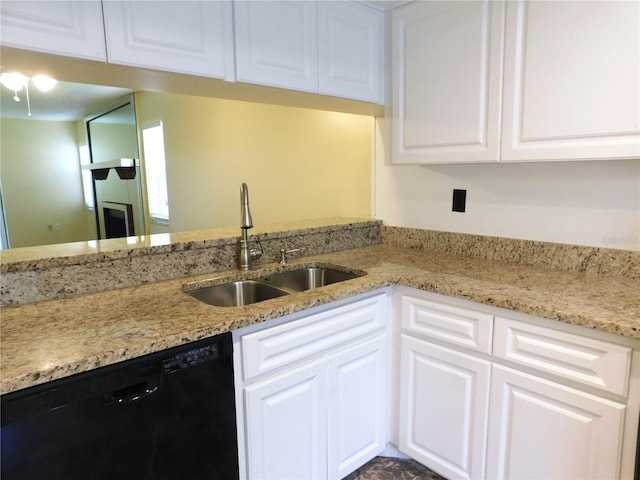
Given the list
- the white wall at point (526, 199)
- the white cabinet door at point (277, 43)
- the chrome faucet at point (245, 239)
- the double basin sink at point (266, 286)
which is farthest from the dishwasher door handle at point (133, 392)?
the white wall at point (526, 199)

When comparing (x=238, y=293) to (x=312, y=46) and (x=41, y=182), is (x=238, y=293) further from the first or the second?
(x=41, y=182)

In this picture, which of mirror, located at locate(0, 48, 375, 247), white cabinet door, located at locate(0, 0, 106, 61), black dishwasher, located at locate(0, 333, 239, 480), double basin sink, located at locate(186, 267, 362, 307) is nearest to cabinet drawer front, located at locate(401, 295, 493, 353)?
double basin sink, located at locate(186, 267, 362, 307)

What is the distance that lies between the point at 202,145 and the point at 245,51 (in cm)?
261

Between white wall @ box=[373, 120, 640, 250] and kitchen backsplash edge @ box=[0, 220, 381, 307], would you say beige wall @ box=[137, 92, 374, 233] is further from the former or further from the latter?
kitchen backsplash edge @ box=[0, 220, 381, 307]

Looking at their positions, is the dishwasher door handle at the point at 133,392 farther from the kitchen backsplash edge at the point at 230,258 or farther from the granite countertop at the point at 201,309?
the kitchen backsplash edge at the point at 230,258

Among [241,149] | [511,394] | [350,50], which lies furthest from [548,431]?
[241,149]

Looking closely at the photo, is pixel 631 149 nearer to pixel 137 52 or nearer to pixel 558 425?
pixel 558 425

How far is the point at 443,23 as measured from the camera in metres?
1.65

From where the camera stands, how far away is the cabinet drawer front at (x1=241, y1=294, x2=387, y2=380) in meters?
1.25

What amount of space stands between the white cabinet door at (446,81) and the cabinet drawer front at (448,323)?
0.63 m

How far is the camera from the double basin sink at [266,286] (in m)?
1.64

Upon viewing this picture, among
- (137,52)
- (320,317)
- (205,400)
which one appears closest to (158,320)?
(205,400)

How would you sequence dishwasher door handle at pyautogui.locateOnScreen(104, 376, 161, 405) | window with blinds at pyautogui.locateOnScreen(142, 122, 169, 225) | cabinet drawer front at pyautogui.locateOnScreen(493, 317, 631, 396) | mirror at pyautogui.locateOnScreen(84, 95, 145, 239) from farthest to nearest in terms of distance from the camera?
1. mirror at pyautogui.locateOnScreen(84, 95, 145, 239)
2. window with blinds at pyautogui.locateOnScreen(142, 122, 169, 225)
3. cabinet drawer front at pyautogui.locateOnScreen(493, 317, 631, 396)
4. dishwasher door handle at pyautogui.locateOnScreen(104, 376, 161, 405)

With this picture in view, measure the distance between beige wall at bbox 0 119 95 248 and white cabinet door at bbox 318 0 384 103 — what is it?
21.6 ft
